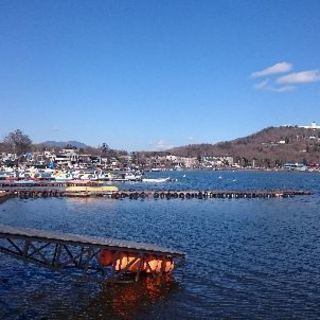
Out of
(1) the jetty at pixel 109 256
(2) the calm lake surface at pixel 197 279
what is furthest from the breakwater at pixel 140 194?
(1) the jetty at pixel 109 256

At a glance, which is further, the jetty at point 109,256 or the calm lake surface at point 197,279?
the jetty at point 109,256

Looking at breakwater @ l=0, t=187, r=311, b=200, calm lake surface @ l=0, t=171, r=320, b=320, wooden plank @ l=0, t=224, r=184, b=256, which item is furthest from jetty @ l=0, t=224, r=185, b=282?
breakwater @ l=0, t=187, r=311, b=200

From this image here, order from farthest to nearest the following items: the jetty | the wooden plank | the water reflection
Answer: the jetty → the wooden plank → the water reflection

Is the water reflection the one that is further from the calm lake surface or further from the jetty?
the jetty

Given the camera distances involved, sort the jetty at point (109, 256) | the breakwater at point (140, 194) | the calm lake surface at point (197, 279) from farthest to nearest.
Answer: the breakwater at point (140, 194) → the jetty at point (109, 256) → the calm lake surface at point (197, 279)

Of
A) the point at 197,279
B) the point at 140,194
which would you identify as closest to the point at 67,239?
the point at 197,279

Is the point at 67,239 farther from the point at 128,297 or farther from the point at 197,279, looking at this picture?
the point at 197,279

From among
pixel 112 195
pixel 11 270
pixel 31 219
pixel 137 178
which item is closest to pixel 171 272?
pixel 11 270

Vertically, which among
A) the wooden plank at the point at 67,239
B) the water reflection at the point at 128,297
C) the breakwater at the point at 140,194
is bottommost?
the water reflection at the point at 128,297

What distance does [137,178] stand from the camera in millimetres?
167875

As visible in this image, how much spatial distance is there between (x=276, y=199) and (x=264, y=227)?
44423mm

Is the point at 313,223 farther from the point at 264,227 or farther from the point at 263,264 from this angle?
the point at 263,264

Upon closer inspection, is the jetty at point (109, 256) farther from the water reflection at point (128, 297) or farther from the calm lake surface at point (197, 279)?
the calm lake surface at point (197, 279)

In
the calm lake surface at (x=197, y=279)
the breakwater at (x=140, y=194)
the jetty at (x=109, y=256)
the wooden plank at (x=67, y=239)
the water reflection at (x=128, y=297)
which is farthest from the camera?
the breakwater at (x=140, y=194)
